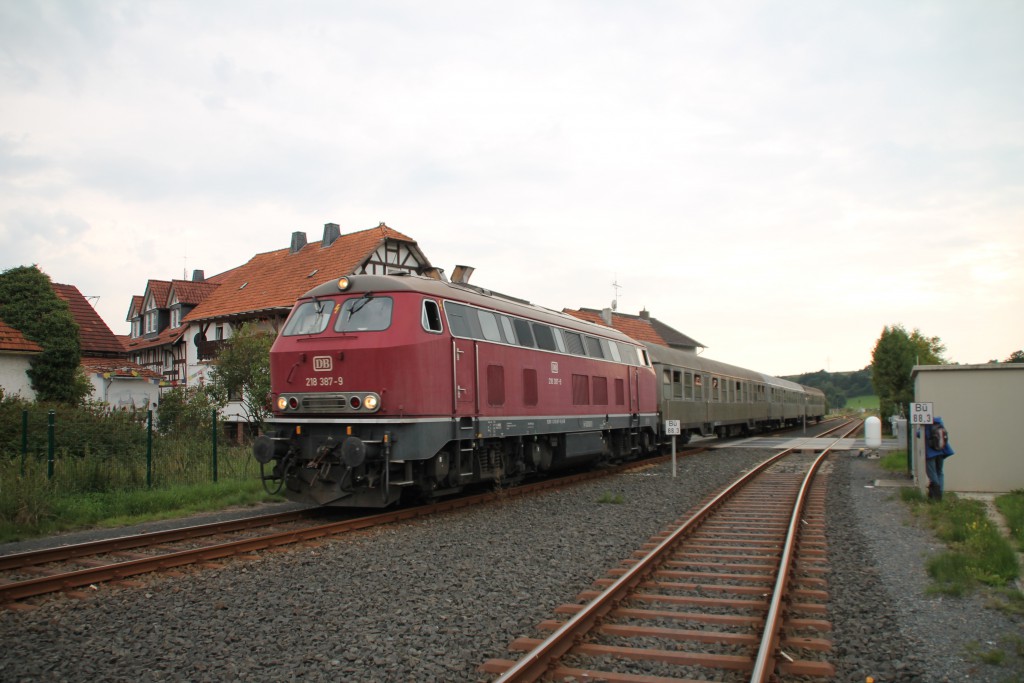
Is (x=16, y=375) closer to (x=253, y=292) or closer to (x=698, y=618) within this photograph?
(x=253, y=292)

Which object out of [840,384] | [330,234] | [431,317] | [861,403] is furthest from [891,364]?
[840,384]

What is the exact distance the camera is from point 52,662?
5207 mm

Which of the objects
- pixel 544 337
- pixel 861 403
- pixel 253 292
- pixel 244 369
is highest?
pixel 253 292

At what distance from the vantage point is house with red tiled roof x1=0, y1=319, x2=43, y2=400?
2297 cm

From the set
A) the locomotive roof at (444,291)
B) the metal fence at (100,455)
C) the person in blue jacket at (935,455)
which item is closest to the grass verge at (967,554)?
the person in blue jacket at (935,455)

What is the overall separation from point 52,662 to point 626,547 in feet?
19.5

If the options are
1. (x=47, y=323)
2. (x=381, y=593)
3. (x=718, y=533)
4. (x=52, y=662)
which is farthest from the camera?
(x=47, y=323)

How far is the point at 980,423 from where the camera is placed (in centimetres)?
1366

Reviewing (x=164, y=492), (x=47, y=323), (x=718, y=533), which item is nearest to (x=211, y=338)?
(x=47, y=323)

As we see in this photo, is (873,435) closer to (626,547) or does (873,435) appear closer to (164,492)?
(626,547)

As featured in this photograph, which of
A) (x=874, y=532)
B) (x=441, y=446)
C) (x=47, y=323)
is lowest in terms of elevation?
(x=874, y=532)

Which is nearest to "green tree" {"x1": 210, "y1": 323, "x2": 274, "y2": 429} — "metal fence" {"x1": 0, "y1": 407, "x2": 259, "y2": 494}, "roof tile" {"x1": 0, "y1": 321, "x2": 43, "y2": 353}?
"metal fence" {"x1": 0, "y1": 407, "x2": 259, "y2": 494}

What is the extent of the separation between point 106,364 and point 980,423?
103 feet

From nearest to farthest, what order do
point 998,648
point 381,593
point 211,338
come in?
1. point 998,648
2. point 381,593
3. point 211,338
